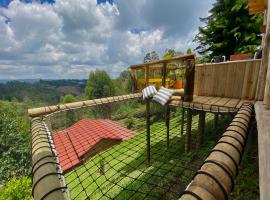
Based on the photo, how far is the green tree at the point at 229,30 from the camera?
6559mm

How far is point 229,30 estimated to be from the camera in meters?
7.21

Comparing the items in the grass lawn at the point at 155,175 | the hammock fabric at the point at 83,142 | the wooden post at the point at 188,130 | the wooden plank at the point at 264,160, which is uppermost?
the wooden plank at the point at 264,160

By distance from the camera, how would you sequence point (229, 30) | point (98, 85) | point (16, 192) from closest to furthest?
1. point (16, 192)
2. point (229, 30)
3. point (98, 85)

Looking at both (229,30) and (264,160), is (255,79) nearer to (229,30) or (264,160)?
(264,160)

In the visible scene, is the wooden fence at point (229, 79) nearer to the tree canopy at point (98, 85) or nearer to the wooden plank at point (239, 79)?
the wooden plank at point (239, 79)

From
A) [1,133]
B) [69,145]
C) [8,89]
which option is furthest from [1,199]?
[8,89]

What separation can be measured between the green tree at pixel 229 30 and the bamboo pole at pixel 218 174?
6.47 meters

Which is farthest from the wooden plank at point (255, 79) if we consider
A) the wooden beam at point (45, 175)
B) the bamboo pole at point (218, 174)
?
the wooden beam at point (45, 175)

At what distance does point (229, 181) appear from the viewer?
32.8 inches

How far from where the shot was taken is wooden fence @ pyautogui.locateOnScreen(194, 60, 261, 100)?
11.4 ft

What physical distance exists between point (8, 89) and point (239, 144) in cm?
13183

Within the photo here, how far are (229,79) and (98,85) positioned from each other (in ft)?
89.0

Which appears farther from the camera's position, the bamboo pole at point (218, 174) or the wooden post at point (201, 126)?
the wooden post at point (201, 126)

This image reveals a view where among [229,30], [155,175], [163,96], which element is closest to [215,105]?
[163,96]
